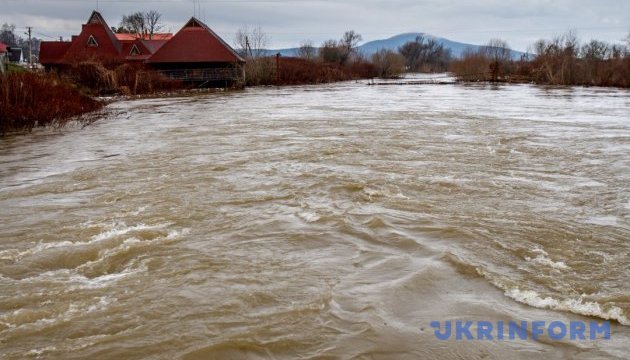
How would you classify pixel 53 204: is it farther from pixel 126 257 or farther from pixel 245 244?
pixel 245 244

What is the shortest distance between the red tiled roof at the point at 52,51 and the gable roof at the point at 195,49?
561 inches

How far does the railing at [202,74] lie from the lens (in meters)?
48.4

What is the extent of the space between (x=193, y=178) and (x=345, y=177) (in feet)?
9.09

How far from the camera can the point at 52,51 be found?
57.9m

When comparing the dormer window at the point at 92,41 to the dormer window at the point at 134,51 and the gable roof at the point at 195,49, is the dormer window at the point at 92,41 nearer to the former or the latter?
the dormer window at the point at 134,51

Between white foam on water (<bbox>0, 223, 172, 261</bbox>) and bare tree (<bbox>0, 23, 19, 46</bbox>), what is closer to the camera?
white foam on water (<bbox>0, 223, 172, 261</bbox>)

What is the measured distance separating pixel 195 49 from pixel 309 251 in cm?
A: 4704

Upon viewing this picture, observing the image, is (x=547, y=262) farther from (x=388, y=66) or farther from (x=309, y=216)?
(x=388, y=66)

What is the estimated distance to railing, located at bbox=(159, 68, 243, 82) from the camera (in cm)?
4838

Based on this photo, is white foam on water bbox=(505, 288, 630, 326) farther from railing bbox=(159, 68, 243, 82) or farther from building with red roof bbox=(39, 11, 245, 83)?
railing bbox=(159, 68, 243, 82)

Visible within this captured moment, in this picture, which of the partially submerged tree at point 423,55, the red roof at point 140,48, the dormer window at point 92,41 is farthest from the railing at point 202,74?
the partially submerged tree at point 423,55

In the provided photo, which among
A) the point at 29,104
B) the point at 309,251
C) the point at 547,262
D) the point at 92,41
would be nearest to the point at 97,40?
the point at 92,41

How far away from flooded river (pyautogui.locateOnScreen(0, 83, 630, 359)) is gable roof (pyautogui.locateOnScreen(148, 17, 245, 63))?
123ft

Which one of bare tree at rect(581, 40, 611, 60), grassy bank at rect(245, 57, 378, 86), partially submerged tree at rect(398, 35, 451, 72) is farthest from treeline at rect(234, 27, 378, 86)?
partially submerged tree at rect(398, 35, 451, 72)
